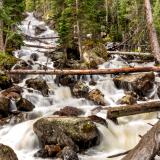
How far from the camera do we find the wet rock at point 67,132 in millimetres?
11758

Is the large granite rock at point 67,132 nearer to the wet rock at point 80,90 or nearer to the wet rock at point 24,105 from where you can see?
the wet rock at point 24,105

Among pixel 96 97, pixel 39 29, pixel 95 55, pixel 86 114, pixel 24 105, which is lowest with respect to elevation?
pixel 86 114

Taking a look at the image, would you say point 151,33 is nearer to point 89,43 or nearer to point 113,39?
point 89,43

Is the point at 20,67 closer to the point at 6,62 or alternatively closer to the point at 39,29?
the point at 6,62

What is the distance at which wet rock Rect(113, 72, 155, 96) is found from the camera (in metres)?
20.0

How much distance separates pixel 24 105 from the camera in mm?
16391

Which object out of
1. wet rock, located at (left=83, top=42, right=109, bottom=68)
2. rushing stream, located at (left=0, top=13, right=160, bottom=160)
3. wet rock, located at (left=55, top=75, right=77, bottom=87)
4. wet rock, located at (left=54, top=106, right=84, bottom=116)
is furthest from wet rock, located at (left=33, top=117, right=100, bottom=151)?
wet rock, located at (left=83, top=42, right=109, bottom=68)

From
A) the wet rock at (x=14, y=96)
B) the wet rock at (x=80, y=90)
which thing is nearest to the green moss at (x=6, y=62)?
the wet rock at (x=14, y=96)

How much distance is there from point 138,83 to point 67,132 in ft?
30.5

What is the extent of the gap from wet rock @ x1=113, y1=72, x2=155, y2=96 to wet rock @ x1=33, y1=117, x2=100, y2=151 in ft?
27.1

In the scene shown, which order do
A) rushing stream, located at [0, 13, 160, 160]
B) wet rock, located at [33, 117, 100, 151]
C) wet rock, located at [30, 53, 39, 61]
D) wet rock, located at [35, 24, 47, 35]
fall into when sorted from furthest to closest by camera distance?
wet rock, located at [35, 24, 47, 35] < wet rock, located at [30, 53, 39, 61] < rushing stream, located at [0, 13, 160, 160] < wet rock, located at [33, 117, 100, 151]

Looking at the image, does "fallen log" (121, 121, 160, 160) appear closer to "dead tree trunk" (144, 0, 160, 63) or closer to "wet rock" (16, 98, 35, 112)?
"wet rock" (16, 98, 35, 112)

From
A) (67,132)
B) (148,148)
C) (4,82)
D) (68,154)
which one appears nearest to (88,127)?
(67,132)

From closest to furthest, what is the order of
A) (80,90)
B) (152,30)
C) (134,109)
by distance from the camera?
1. (134,109)
2. (152,30)
3. (80,90)
